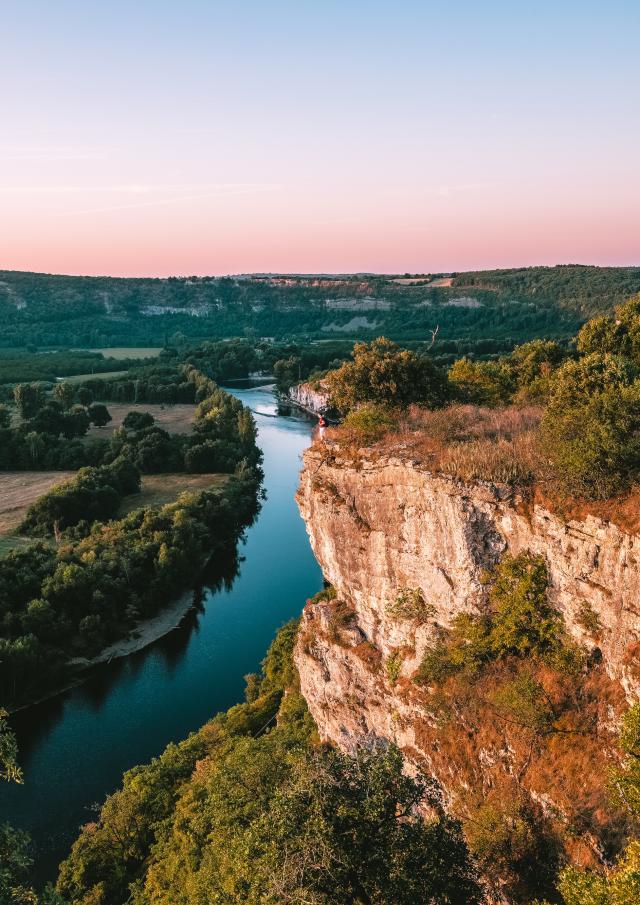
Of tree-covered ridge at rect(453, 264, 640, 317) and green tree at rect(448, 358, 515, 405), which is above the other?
tree-covered ridge at rect(453, 264, 640, 317)

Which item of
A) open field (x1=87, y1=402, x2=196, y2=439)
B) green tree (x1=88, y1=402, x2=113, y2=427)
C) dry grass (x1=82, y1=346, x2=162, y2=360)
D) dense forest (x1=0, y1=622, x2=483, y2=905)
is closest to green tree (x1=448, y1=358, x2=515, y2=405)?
dense forest (x1=0, y1=622, x2=483, y2=905)

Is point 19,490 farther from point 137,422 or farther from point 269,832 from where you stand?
point 269,832

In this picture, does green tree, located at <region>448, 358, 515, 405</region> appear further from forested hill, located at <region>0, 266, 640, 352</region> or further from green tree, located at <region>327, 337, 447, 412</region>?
forested hill, located at <region>0, 266, 640, 352</region>

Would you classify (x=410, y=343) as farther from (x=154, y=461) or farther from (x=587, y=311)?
(x=154, y=461)

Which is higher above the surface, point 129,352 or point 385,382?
point 385,382

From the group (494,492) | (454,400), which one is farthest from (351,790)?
(454,400)

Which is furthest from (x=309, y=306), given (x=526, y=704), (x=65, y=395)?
(x=526, y=704)
